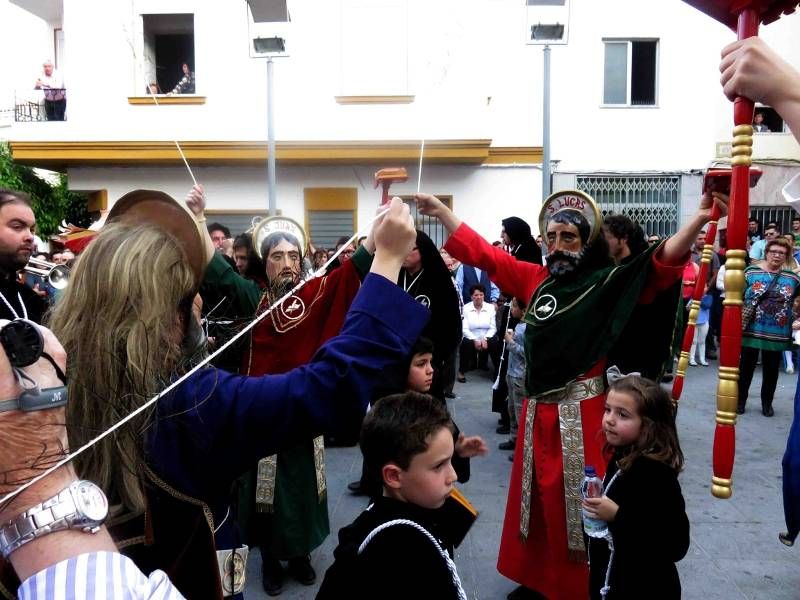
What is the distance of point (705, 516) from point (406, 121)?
9.79 m

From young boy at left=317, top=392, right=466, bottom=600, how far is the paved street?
1.06 metres

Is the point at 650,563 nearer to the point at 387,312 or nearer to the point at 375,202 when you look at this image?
the point at 387,312

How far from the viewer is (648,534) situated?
240 cm

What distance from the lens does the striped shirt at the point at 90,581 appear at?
2.91 feet

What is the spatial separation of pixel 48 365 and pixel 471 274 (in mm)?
8836

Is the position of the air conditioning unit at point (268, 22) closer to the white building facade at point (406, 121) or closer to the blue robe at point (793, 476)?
the blue robe at point (793, 476)

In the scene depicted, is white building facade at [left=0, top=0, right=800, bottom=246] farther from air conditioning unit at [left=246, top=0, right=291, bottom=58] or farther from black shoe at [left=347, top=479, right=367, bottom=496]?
black shoe at [left=347, top=479, right=367, bottom=496]

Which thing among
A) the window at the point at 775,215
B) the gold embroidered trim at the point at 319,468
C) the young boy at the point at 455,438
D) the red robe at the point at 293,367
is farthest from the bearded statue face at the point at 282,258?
the window at the point at 775,215

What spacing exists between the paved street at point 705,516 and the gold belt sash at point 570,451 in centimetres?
64

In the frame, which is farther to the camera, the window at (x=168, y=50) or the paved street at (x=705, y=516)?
the window at (x=168, y=50)

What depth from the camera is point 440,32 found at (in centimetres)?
307

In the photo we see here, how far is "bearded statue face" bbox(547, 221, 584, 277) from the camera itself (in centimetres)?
318

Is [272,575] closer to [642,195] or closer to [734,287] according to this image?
[734,287]

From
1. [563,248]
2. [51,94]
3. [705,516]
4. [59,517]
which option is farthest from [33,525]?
[51,94]
